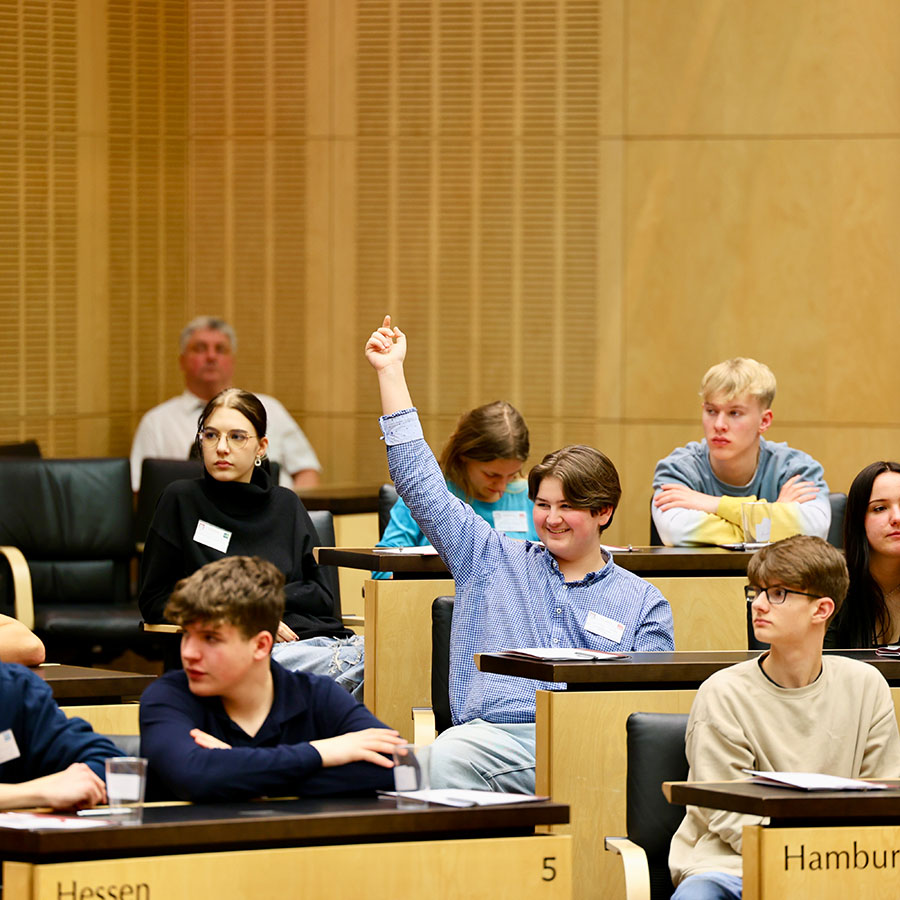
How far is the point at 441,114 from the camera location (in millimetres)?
8086

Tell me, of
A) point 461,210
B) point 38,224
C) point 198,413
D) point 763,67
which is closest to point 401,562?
point 198,413

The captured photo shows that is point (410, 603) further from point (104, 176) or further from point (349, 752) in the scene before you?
point (104, 176)

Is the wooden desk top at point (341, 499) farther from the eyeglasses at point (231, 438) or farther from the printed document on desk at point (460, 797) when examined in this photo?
the printed document on desk at point (460, 797)

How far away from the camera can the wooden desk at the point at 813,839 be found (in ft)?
8.89

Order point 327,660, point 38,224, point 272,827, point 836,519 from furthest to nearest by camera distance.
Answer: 1. point 38,224
2. point 836,519
3. point 327,660
4. point 272,827

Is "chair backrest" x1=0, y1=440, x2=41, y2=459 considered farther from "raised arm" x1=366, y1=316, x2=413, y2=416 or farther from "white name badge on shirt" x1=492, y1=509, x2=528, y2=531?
"raised arm" x1=366, y1=316, x2=413, y2=416

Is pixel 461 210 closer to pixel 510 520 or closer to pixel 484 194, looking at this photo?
pixel 484 194

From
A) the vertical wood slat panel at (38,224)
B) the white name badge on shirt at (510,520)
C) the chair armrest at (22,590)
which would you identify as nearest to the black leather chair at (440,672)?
the white name badge on shirt at (510,520)

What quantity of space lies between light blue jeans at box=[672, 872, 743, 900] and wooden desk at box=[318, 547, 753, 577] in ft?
5.54

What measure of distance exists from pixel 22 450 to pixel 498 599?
388 cm

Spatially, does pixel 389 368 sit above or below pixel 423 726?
above

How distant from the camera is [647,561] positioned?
4758 mm

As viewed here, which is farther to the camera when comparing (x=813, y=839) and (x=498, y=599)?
(x=498, y=599)

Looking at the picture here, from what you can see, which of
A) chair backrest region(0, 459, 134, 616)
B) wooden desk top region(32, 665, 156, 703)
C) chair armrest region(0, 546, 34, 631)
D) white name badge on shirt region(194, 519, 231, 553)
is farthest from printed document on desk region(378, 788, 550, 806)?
chair backrest region(0, 459, 134, 616)
